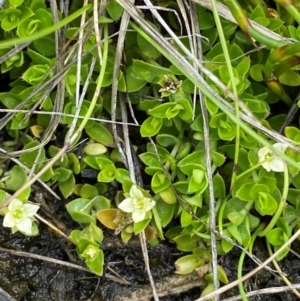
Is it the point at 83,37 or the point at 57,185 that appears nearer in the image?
the point at 83,37

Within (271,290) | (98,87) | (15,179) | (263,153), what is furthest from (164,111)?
(271,290)

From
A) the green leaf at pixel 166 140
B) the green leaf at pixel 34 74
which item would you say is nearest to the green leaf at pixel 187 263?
the green leaf at pixel 166 140

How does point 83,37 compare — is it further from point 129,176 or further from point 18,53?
point 129,176

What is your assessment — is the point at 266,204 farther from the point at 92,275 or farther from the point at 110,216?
the point at 92,275

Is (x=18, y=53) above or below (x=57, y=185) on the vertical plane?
above

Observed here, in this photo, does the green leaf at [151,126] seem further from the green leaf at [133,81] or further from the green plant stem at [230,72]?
the green plant stem at [230,72]

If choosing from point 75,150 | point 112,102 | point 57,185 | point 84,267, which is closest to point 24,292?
point 84,267
